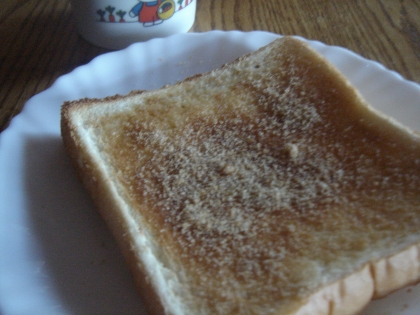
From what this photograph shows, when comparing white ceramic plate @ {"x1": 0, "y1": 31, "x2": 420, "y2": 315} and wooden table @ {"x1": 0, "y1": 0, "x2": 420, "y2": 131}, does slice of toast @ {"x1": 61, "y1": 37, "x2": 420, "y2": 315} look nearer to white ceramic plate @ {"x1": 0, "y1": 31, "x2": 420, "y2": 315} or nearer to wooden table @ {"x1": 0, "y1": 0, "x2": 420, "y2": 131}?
white ceramic plate @ {"x1": 0, "y1": 31, "x2": 420, "y2": 315}

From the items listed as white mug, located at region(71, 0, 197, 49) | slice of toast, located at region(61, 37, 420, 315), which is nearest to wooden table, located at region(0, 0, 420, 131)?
white mug, located at region(71, 0, 197, 49)

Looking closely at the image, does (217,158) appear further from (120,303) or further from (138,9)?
(138,9)

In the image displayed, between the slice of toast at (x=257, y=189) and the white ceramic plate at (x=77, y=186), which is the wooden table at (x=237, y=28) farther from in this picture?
the slice of toast at (x=257, y=189)

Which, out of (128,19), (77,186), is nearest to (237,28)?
(128,19)

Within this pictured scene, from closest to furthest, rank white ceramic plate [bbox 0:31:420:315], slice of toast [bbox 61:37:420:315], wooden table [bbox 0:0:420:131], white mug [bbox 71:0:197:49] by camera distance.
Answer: slice of toast [bbox 61:37:420:315]
white ceramic plate [bbox 0:31:420:315]
white mug [bbox 71:0:197:49]
wooden table [bbox 0:0:420:131]

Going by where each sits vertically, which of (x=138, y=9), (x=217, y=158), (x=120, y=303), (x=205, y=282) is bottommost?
(x=120, y=303)

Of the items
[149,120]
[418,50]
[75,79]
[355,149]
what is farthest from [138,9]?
[418,50]
